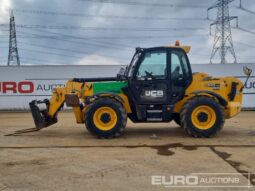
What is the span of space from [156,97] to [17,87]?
12436 mm

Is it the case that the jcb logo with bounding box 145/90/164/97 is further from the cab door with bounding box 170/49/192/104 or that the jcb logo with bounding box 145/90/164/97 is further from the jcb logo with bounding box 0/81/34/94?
the jcb logo with bounding box 0/81/34/94

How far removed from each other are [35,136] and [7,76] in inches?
434

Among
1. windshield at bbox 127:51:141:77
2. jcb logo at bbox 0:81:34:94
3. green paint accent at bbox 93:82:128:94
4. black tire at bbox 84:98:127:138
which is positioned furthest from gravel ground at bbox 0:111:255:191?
jcb logo at bbox 0:81:34:94

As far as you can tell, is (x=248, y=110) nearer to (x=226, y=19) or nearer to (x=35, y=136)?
(x=35, y=136)

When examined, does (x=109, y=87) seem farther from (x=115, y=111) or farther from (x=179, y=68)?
(x=179, y=68)

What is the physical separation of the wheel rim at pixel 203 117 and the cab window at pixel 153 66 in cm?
120

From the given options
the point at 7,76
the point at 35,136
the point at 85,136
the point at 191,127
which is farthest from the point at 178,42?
the point at 7,76

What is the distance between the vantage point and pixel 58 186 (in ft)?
14.6

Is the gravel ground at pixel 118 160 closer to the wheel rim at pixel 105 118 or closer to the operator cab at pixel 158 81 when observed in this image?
the wheel rim at pixel 105 118

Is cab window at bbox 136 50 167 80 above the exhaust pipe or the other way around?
above

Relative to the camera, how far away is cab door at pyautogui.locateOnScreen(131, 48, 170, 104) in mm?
8172

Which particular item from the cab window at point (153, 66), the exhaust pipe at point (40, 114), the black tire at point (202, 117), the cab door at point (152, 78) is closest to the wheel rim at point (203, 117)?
the black tire at point (202, 117)

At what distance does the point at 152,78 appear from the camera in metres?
8.20

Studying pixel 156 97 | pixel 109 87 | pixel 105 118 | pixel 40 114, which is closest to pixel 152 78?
pixel 156 97
